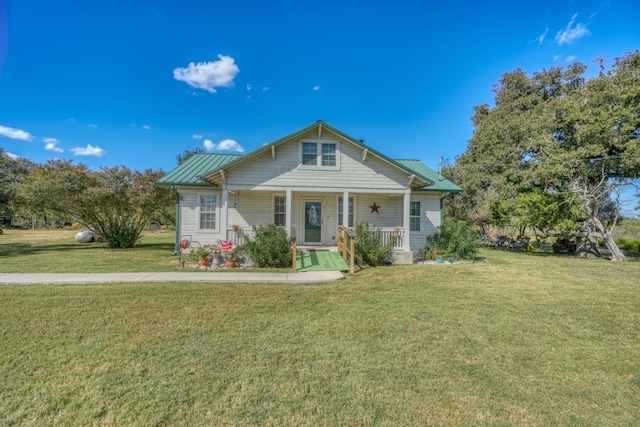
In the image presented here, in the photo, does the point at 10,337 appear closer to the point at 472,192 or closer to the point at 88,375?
the point at 88,375

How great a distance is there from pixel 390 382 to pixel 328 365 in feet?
2.38

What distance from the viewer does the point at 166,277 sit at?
7.38 metres

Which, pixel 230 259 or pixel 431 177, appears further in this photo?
pixel 431 177

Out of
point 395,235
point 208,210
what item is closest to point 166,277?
point 208,210

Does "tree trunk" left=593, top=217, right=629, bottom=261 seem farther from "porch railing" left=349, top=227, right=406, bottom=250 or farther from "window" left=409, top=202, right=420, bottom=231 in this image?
"porch railing" left=349, top=227, right=406, bottom=250

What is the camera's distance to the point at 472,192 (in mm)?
20688

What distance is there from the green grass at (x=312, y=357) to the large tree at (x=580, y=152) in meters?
8.72

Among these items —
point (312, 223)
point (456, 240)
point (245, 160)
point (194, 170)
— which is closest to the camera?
point (245, 160)

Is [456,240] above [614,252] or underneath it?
above

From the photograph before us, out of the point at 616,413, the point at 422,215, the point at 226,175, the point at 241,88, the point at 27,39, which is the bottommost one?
the point at 616,413

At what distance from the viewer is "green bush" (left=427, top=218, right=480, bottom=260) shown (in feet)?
38.3

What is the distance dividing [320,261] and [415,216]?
5905 mm

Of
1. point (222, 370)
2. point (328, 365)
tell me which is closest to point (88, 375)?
point (222, 370)

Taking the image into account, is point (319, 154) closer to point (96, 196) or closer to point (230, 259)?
point (230, 259)
